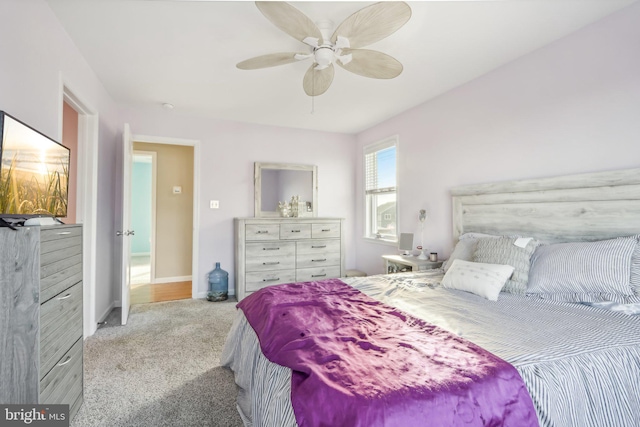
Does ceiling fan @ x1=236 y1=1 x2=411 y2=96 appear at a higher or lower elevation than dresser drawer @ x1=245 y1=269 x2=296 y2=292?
higher

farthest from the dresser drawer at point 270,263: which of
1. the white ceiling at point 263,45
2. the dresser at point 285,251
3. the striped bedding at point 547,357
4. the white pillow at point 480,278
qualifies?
the white pillow at point 480,278

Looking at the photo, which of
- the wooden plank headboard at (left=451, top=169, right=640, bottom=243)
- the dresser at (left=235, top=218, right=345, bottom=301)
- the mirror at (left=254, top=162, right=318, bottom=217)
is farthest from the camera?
the mirror at (left=254, top=162, right=318, bottom=217)

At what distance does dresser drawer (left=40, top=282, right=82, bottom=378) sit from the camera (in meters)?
1.28

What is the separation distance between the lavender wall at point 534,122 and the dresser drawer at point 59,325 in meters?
3.10

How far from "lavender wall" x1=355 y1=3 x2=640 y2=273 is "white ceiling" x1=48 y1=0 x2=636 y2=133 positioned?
0.14 m

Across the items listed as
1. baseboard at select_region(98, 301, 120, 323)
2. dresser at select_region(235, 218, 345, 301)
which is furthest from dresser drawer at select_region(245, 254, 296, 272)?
baseboard at select_region(98, 301, 120, 323)

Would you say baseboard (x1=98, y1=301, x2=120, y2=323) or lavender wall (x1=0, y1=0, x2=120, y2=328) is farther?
baseboard (x1=98, y1=301, x2=120, y2=323)

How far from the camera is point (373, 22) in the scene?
1.66 m

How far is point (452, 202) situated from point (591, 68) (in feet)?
4.78

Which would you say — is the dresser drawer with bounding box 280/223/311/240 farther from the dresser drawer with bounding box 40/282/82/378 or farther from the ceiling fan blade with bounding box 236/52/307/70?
the dresser drawer with bounding box 40/282/82/378

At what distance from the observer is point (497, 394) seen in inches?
37.3

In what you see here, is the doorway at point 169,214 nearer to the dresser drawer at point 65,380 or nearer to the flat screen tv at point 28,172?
the dresser drawer at point 65,380

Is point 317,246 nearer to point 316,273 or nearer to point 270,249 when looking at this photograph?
point 316,273

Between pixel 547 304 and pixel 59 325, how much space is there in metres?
2.58
